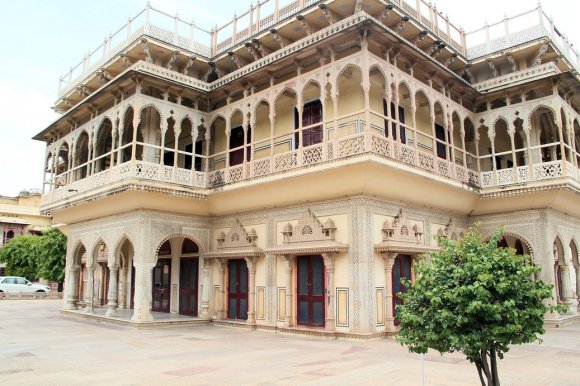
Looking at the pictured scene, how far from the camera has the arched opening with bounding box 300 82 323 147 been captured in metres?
15.4

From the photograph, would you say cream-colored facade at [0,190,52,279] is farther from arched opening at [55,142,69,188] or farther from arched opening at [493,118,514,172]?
arched opening at [493,118,514,172]

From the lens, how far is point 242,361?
975 cm

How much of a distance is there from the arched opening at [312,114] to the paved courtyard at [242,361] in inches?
244

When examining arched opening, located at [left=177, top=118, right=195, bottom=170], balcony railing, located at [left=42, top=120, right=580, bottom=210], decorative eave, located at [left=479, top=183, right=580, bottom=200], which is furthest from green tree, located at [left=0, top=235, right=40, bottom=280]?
decorative eave, located at [left=479, top=183, right=580, bottom=200]

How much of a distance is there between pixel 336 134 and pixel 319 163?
3.00 ft

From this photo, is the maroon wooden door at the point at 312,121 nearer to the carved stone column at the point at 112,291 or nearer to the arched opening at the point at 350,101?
the arched opening at the point at 350,101

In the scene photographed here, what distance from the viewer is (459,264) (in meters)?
5.72

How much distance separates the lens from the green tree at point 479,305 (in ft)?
17.1

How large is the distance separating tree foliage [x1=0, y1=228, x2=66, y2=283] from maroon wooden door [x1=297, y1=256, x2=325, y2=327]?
1136 inches

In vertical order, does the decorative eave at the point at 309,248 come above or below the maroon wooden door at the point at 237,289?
above

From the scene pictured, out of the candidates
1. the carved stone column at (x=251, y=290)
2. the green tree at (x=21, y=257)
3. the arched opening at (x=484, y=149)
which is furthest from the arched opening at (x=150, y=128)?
the green tree at (x=21, y=257)

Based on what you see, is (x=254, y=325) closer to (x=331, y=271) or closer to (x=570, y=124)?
(x=331, y=271)

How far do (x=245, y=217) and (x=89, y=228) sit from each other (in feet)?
23.5

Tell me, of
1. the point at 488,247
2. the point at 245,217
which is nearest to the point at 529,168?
the point at 245,217
